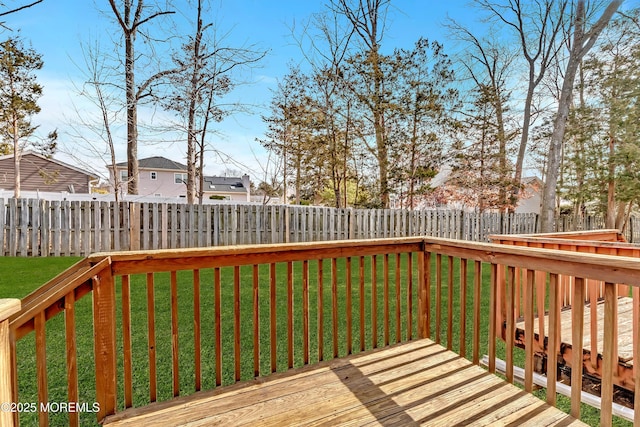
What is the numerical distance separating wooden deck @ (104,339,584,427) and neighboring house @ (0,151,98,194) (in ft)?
48.6

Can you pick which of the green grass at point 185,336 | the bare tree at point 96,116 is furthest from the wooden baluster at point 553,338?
the bare tree at point 96,116

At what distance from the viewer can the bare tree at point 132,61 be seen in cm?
758

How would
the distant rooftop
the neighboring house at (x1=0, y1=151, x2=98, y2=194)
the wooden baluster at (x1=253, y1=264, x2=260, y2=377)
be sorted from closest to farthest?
the wooden baluster at (x1=253, y1=264, x2=260, y2=377) → the neighboring house at (x1=0, y1=151, x2=98, y2=194) → the distant rooftop

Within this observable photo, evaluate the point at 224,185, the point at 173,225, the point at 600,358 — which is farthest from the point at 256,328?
the point at 224,185

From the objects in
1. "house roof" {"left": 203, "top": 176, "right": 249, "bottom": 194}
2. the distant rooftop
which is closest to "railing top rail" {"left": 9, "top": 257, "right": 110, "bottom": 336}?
the distant rooftop

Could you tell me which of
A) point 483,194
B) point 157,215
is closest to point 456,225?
point 483,194

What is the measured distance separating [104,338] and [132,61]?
819 centimetres

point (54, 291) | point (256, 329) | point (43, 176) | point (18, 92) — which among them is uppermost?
point (18, 92)

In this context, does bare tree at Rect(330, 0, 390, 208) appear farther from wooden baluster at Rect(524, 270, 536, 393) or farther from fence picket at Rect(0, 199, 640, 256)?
wooden baluster at Rect(524, 270, 536, 393)

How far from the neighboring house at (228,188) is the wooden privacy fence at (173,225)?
55.3ft

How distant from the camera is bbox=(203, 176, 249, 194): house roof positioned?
2489 cm

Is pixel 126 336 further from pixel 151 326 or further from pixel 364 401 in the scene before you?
pixel 364 401

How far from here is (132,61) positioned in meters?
7.69

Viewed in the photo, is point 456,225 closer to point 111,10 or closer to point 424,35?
point 424,35
